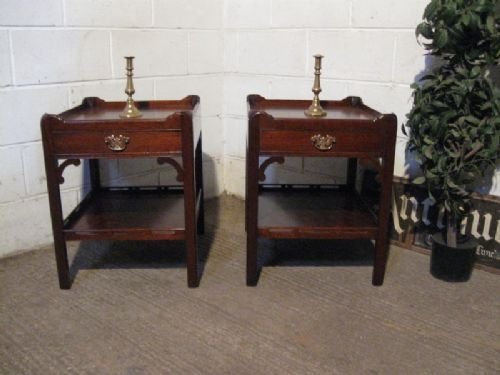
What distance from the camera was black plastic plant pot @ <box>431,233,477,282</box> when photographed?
1.72m

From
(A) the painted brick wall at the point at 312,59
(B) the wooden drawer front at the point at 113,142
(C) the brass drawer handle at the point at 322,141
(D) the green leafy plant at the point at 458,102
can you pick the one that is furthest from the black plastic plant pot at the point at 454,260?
(B) the wooden drawer front at the point at 113,142

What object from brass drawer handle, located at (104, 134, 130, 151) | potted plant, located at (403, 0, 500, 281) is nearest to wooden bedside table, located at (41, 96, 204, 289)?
brass drawer handle, located at (104, 134, 130, 151)

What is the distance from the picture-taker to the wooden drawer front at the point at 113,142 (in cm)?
151

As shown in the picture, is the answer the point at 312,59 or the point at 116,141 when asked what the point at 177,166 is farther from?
the point at 312,59

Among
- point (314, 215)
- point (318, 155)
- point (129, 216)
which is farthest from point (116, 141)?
point (314, 215)

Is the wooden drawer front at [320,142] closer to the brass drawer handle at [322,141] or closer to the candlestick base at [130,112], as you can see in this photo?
the brass drawer handle at [322,141]

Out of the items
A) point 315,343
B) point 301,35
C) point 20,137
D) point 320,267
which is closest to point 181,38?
point 301,35

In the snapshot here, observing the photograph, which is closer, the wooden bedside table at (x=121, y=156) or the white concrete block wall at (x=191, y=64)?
the wooden bedside table at (x=121, y=156)

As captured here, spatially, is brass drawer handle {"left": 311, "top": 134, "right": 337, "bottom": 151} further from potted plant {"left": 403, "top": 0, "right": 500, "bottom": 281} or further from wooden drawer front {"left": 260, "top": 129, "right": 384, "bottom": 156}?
potted plant {"left": 403, "top": 0, "right": 500, "bottom": 281}

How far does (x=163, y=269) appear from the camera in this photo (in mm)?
1807

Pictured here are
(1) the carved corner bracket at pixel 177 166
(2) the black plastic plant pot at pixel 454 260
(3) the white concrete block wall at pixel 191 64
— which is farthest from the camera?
(3) the white concrete block wall at pixel 191 64

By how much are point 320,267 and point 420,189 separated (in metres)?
0.52

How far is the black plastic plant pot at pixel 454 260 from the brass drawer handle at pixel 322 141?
589 mm

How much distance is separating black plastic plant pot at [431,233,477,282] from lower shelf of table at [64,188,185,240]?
2.98ft
